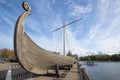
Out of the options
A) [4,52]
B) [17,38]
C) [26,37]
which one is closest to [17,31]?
[17,38]

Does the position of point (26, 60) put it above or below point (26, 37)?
below

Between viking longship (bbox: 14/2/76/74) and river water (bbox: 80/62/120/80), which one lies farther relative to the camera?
river water (bbox: 80/62/120/80)

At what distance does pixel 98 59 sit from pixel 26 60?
382 feet

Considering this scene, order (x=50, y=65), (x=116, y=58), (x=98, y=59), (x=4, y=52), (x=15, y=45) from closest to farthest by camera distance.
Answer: (x=15, y=45)
(x=50, y=65)
(x=4, y=52)
(x=116, y=58)
(x=98, y=59)

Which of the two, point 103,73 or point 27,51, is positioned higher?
point 27,51

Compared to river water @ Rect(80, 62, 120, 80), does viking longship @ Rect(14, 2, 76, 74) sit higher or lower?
higher

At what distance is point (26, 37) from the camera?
22.1 ft

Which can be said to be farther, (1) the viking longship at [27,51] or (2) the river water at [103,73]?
(2) the river water at [103,73]

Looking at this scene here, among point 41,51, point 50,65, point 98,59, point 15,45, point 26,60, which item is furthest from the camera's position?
point 98,59

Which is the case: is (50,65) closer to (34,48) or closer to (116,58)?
(34,48)

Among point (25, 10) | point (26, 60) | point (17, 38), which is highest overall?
point (25, 10)

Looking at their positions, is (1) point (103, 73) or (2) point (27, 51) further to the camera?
(1) point (103, 73)

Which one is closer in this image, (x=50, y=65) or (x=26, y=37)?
(x=26, y=37)

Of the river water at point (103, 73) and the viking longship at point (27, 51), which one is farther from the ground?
the viking longship at point (27, 51)
